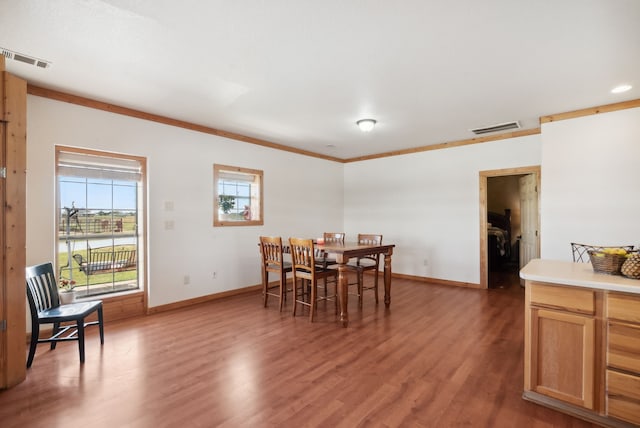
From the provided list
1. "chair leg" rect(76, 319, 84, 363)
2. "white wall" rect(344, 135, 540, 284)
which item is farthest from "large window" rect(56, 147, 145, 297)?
"white wall" rect(344, 135, 540, 284)

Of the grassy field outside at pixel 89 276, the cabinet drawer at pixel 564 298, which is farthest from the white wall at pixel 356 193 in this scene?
the cabinet drawer at pixel 564 298

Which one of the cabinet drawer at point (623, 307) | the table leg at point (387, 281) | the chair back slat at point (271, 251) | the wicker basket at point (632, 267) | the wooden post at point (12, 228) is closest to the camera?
the cabinet drawer at point (623, 307)

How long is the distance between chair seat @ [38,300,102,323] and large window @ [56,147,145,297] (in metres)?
0.60

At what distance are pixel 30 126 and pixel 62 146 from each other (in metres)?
0.30

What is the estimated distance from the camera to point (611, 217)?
3549 mm

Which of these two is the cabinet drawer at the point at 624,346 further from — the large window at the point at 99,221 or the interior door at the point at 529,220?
the large window at the point at 99,221

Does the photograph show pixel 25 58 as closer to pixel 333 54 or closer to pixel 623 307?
pixel 333 54

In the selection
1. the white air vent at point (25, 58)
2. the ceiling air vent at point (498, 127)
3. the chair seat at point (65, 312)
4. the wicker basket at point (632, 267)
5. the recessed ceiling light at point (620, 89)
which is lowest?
the chair seat at point (65, 312)

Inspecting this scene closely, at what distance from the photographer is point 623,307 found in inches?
66.5

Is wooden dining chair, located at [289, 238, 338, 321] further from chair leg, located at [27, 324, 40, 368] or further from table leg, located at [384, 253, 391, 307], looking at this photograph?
chair leg, located at [27, 324, 40, 368]

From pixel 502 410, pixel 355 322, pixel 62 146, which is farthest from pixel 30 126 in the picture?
pixel 502 410

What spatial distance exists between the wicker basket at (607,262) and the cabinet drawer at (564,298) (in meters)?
0.29

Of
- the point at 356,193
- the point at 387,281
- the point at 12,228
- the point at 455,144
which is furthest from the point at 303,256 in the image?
the point at 455,144

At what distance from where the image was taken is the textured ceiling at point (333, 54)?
6.37ft
